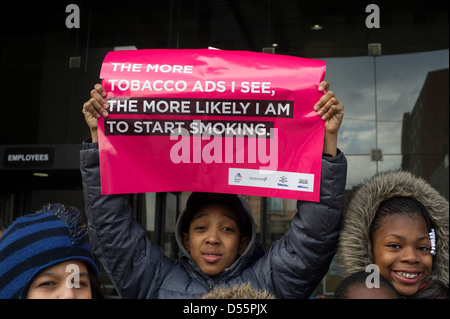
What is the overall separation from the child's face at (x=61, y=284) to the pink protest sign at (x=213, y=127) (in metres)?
0.48

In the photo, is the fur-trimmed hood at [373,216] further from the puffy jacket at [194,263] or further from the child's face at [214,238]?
the child's face at [214,238]

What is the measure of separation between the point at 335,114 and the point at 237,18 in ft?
16.5

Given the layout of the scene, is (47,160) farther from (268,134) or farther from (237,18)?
(268,134)

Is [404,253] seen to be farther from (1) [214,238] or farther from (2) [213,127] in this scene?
(2) [213,127]

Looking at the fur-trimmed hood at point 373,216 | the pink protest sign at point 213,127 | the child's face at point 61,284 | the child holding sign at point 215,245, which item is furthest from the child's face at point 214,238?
the child's face at point 61,284

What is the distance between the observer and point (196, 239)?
2238mm

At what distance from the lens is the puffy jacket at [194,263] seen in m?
2.07

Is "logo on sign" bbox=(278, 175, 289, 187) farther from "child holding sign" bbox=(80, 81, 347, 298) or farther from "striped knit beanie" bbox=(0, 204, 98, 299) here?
"striped knit beanie" bbox=(0, 204, 98, 299)

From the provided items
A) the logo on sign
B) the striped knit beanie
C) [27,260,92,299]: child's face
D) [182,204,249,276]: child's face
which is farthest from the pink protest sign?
[27,260,92,299]: child's face

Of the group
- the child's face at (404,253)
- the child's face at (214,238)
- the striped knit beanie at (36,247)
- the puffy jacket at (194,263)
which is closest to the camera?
the striped knit beanie at (36,247)

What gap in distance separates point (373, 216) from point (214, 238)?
707mm

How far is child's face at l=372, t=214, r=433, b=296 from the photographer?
187cm

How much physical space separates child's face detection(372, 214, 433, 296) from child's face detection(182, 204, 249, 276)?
65 cm
